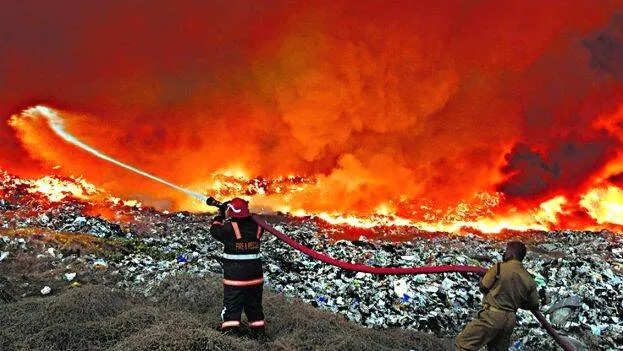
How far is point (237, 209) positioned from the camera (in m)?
6.52

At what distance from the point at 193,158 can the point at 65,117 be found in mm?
5980

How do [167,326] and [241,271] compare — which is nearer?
[167,326]

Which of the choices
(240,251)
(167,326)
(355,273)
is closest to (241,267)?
(240,251)

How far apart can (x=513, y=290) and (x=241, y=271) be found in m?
3.62

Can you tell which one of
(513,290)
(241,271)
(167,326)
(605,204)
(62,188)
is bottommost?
(167,326)

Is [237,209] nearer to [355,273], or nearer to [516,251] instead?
[516,251]

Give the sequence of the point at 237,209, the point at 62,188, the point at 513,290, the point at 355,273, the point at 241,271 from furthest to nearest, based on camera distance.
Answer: the point at 62,188 < the point at 355,273 < the point at 237,209 < the point at 241,271 < the point at 513,290

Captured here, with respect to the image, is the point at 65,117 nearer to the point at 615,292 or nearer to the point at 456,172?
the point at 456,172

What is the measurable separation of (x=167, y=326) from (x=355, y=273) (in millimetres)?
5805

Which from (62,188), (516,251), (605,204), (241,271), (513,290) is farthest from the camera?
(605,204)

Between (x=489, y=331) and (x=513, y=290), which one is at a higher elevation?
(x=513, y=290)

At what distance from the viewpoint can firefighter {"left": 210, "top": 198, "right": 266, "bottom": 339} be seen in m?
6.34

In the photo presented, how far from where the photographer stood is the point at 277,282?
10398mm

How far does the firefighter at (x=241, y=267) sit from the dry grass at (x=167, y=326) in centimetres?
37
